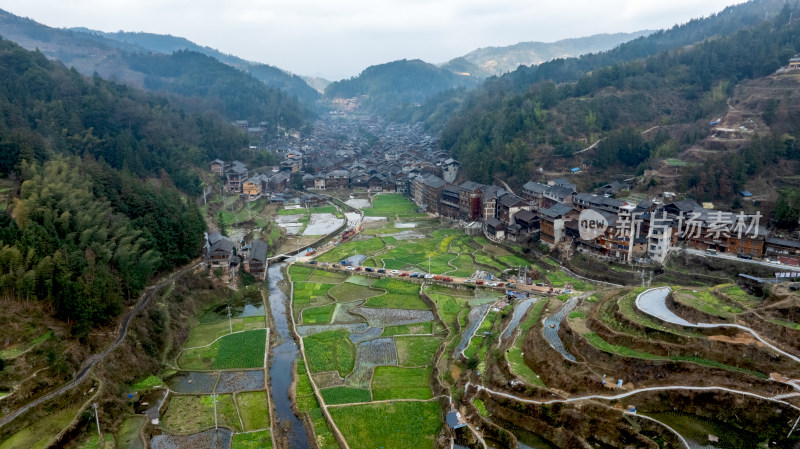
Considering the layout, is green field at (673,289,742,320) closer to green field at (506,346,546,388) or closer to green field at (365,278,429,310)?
green field at (506,346,546,388)

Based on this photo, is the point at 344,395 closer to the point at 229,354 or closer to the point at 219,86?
the point at 229,354

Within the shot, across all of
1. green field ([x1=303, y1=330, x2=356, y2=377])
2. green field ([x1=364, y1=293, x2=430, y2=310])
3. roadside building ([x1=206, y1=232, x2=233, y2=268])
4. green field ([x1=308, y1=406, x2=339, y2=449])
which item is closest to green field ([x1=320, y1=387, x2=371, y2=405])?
green field ([x1=308, y1=406, x2=339, y2=449])

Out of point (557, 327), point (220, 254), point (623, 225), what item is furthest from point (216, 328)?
point (623, 225)

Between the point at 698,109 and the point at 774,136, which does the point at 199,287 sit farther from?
the point at 698,109

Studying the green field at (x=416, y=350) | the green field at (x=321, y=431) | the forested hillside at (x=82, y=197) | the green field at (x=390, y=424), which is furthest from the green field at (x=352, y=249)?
the green field at (x=390, y=424)

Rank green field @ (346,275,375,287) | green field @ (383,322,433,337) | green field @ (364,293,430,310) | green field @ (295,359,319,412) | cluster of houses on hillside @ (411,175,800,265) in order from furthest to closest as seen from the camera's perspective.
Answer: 1. green field @ (346,275,375,287)
2. cluster of houses on hillside @ (411,175,800,265)
3. green field @ (364,293,430,310)
4. green field @ (383,322,433,337)
5. green field @ (295,359,319,412)

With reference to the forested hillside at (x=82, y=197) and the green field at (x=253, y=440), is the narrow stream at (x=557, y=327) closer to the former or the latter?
the green field at (x=253, y=440)
